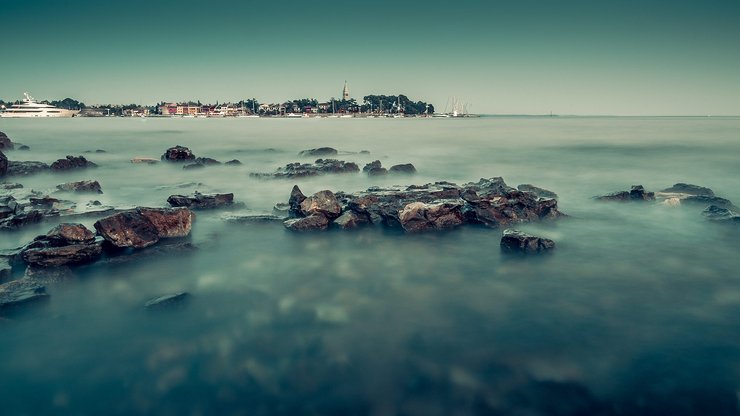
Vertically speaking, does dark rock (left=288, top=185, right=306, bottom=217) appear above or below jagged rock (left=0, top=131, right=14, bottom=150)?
below

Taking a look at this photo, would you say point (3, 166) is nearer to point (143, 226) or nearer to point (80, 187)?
point (80, 187)

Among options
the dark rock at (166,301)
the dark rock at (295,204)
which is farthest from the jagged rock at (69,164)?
the dark rock at (166,301)

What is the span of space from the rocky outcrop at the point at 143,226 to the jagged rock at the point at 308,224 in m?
2.96

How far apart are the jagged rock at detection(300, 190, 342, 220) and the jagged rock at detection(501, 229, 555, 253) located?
530cm

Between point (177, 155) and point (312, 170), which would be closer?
point (312, 170)

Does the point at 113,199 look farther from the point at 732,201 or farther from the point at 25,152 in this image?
the point at 25,152

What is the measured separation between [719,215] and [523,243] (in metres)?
8.64

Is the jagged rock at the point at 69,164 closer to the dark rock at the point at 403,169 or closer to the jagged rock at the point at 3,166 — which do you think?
the jagged rock at the point at 3,166

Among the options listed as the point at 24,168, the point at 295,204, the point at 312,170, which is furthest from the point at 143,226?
the point at 24,168

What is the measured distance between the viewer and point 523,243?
1173 centimetres

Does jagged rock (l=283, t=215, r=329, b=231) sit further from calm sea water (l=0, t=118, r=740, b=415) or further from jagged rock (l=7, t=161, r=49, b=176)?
jagged rock (l=7, t=161, r=49, b=176)

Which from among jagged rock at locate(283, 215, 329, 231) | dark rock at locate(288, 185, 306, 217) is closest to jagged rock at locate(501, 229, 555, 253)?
jagged rock at locate(283, 215, 329, 231)

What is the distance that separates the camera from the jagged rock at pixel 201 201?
53.1 feet

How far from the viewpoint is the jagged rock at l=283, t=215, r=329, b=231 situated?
1381 cm
